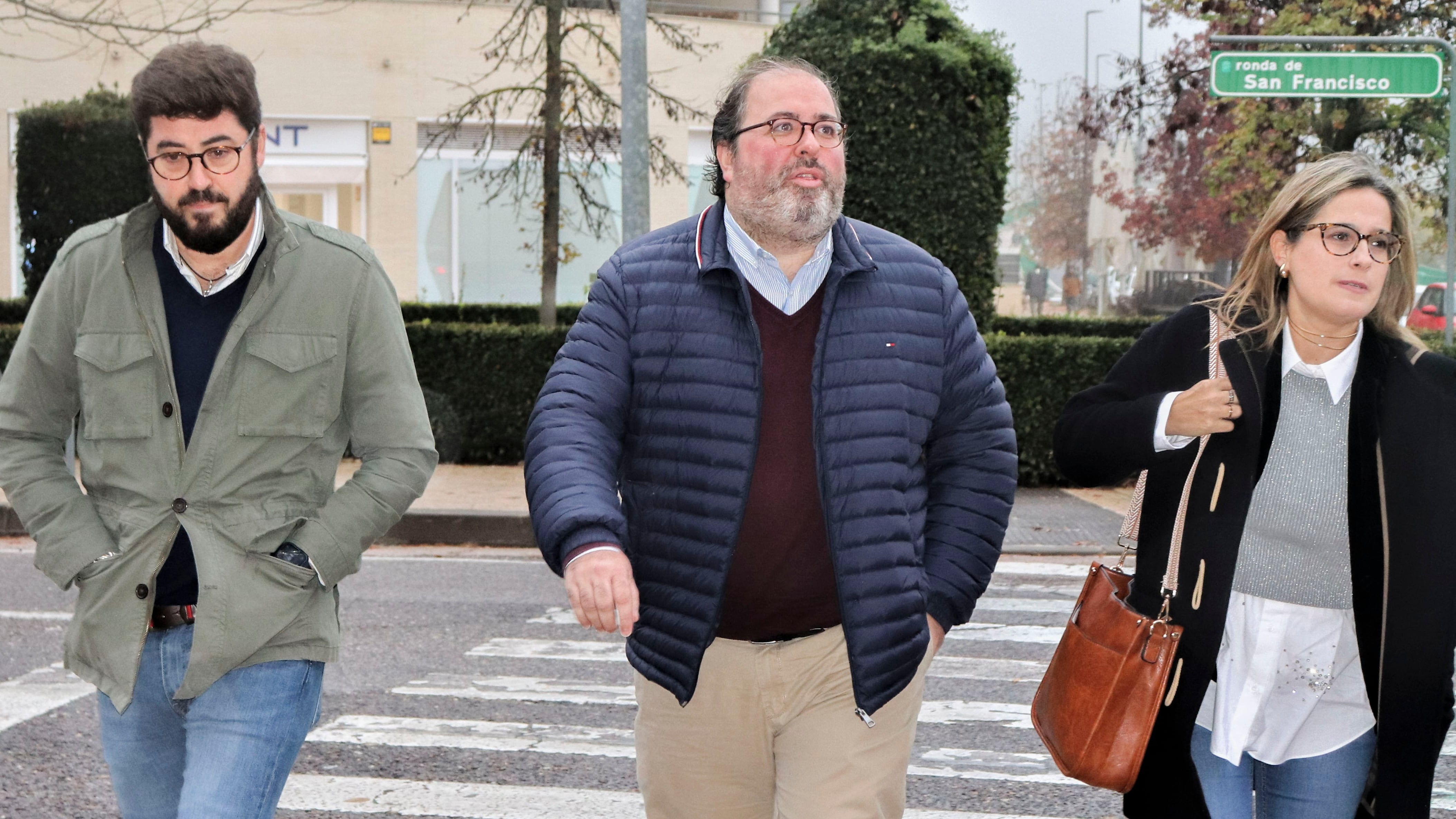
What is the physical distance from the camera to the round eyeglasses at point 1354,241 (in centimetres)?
301

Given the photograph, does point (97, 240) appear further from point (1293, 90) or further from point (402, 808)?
point (1293, 90)

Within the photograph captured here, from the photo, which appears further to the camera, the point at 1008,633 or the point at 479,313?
the point at 479,313

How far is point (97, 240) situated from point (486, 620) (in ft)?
17.6

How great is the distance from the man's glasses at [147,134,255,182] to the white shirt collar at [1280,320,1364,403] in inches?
78.6

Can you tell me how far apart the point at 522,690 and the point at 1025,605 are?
3.26 meters

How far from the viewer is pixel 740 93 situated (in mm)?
2990

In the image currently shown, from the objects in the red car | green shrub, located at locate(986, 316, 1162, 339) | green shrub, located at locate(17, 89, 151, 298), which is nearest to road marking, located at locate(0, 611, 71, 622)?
green shrub, located at locate(17, 89, 151, 298)

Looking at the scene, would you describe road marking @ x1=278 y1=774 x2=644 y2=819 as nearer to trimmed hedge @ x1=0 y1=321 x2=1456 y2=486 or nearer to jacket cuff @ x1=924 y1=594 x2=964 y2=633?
jacket cuff @ x1=924 y1=594 x2=964 y2=633

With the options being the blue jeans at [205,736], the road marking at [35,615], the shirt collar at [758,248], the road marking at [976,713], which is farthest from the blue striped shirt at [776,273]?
the road marking at [35,615]

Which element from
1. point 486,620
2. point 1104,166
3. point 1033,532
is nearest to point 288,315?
point 486,620

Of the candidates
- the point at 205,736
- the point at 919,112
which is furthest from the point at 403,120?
the point at 205,736

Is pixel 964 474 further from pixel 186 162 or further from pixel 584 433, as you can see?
pixel 186 162

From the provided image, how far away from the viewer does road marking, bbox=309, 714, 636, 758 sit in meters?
5.80

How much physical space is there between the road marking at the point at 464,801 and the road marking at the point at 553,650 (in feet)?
6.32
